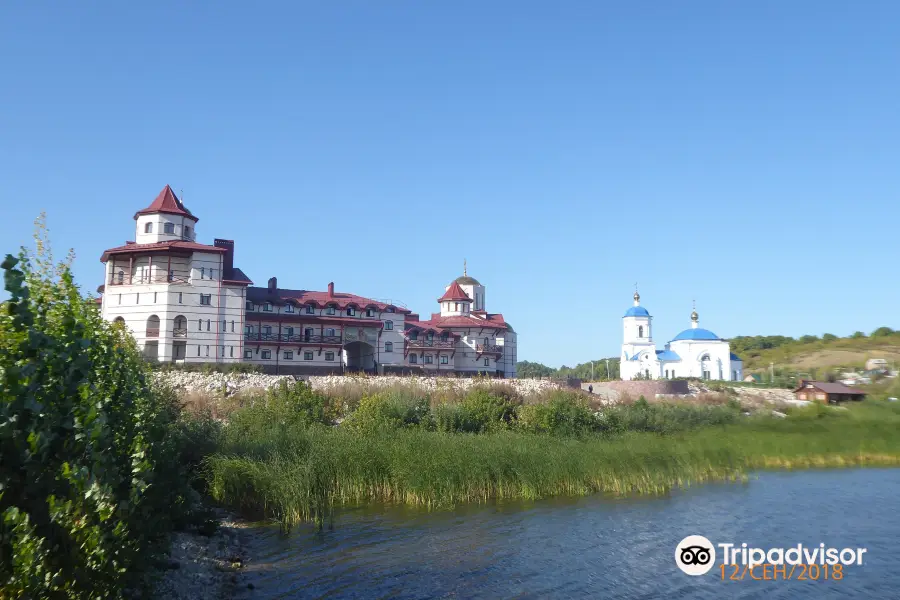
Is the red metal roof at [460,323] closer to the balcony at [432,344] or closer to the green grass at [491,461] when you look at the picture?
the balcony at [432,344]

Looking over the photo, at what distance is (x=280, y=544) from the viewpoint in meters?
16.3

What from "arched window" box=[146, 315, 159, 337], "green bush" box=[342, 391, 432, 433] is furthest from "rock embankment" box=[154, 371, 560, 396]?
"arched window" box=[146, 315, 159, 337]

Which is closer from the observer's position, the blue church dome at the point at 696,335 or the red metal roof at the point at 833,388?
the red metal roof at the point at 833,388

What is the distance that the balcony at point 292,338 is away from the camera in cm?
5172

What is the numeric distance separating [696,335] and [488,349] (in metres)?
28.6

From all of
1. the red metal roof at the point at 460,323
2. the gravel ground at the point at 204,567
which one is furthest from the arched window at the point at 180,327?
the gravel ground at the point at 204,567

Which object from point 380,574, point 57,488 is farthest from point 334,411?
point 57,488

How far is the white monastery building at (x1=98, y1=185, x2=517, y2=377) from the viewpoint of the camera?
1816 inches

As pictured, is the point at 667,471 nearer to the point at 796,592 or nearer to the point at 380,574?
the point at 796,592

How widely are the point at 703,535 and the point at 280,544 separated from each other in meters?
10.7

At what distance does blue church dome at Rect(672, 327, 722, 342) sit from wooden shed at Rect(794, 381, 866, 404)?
754 inches

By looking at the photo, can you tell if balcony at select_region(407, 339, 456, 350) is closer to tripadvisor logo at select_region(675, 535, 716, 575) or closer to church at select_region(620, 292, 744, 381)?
church at select_region(620, 292, 744, 381)

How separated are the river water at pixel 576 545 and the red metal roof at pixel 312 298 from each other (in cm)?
3610

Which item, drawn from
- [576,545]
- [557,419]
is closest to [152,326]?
[557,419]
